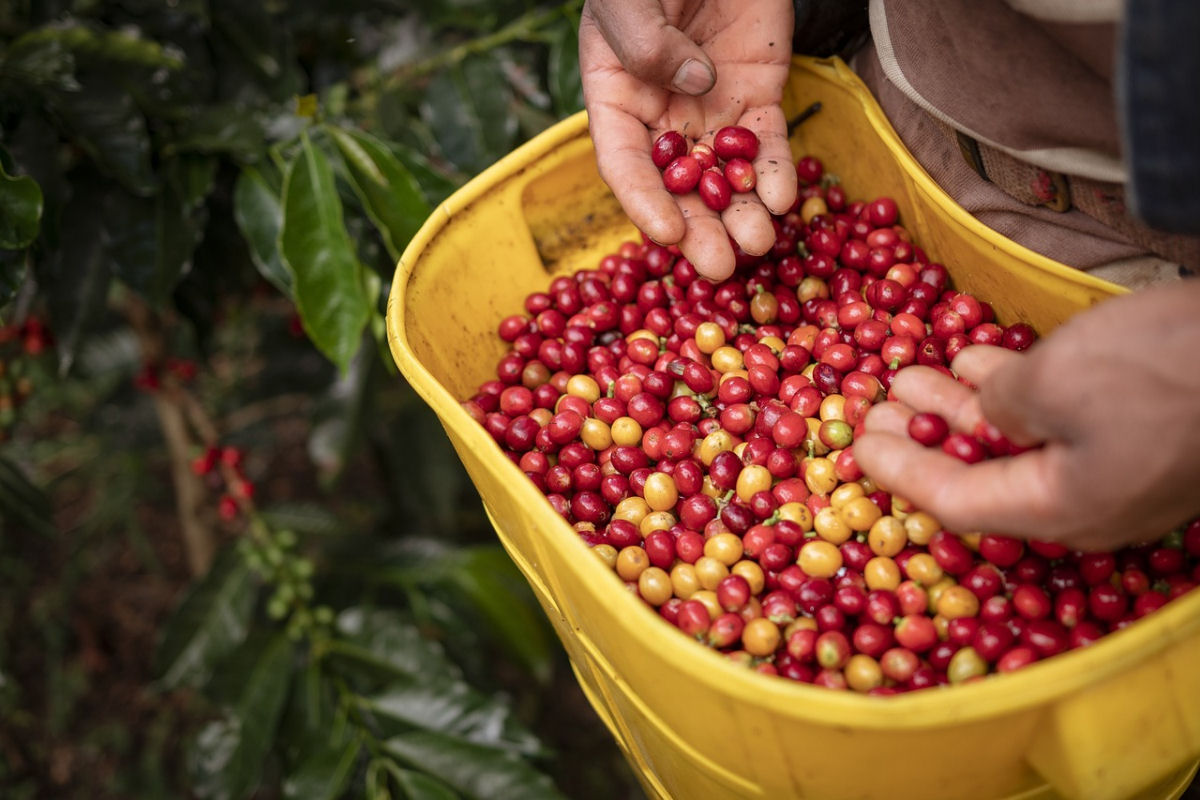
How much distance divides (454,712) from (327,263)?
47.5 inches

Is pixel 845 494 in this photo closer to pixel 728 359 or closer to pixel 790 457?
pixel 790 457

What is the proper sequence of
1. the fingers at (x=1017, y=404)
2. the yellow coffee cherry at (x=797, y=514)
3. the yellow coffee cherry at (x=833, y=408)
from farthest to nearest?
the yellow coffee cherry at (x=833, y=408) < the yellow coffee cherry at (x=797, y=514) < the fingers at (x=1017, y=404)

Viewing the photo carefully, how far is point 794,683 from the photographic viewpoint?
1197 mm

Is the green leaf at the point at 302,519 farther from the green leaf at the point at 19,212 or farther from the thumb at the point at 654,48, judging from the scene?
the thumb at the point at 654,48

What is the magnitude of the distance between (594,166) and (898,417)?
108cm

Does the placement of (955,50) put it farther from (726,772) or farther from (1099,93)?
(726,772)

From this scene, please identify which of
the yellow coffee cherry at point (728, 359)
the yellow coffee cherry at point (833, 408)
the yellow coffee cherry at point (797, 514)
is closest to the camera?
the yellow coffee cherry at point (797, 514)

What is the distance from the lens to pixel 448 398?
1.66 metres

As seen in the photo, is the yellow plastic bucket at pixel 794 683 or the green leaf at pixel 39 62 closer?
the yellow plastic bucket at pixel 794 683

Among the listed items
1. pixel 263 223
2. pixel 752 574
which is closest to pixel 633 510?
pixel 752 574

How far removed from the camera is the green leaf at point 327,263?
81.1 inches

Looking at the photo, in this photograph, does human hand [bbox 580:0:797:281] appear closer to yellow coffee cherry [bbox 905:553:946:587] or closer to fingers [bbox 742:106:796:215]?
fingers [bbox 742:106:796:215]

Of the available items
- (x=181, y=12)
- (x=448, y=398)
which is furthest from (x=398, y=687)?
(x=181, y=12)

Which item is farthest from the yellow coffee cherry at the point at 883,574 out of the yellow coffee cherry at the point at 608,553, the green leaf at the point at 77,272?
the green leaf at the point at 77,272
